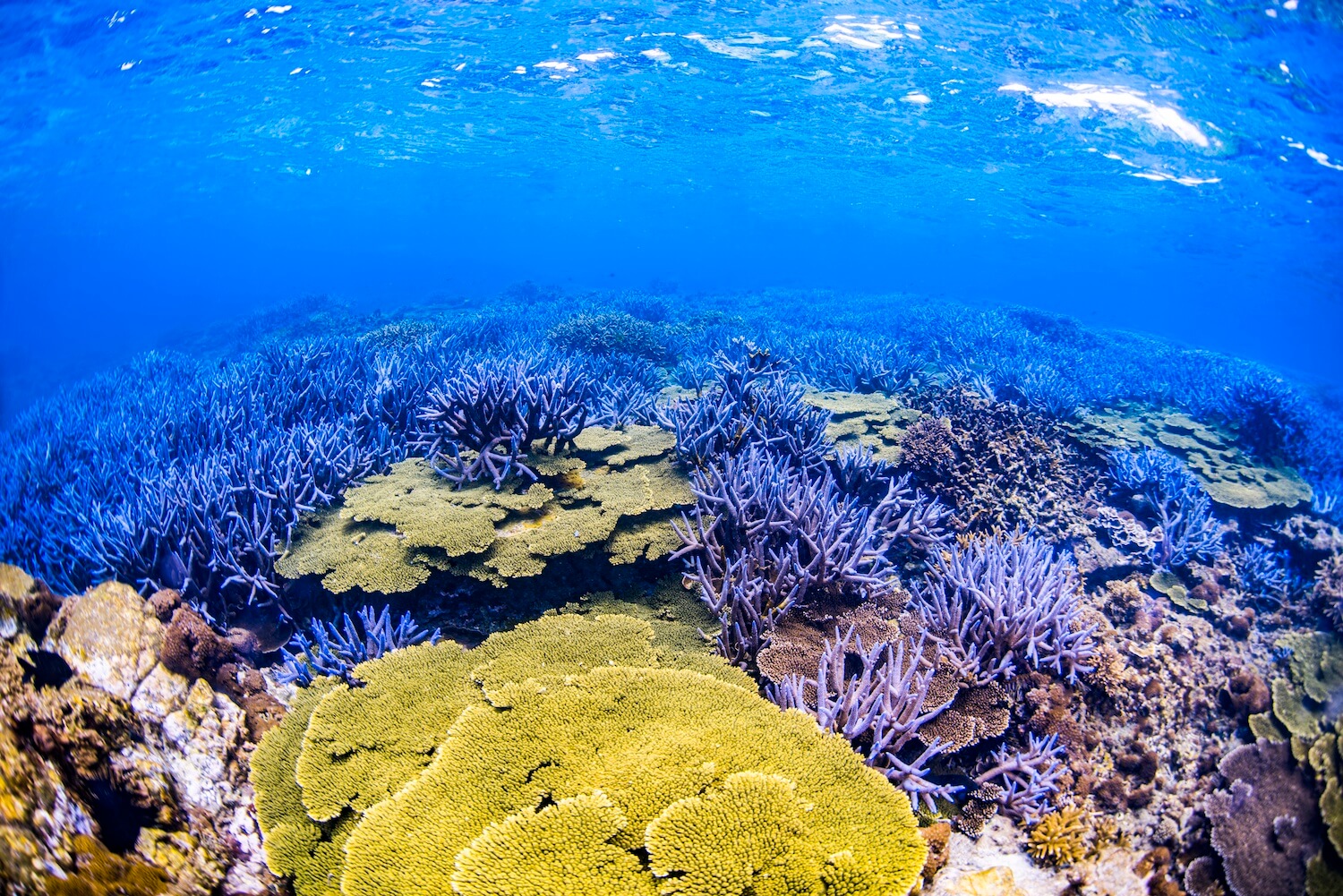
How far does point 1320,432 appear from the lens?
12.8 metres

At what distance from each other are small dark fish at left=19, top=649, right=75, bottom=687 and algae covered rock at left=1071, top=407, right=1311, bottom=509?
10888 millimetres

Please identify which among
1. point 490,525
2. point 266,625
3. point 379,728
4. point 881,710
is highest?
point 379,728

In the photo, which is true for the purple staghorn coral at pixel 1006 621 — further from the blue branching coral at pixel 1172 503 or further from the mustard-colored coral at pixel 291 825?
the mustard-colored coral at pixel 291 825

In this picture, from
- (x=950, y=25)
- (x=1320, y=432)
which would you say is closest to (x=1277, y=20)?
(x=950, y=25)

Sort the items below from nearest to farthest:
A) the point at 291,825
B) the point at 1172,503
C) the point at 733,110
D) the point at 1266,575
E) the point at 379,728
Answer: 1. the point at 291,825
2. the point at 379,728
3. the point at 1266,575
4. the point at 1172,503
5. the point at 733,110

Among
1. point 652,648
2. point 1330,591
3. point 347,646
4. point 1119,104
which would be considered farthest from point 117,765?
point 1119,104

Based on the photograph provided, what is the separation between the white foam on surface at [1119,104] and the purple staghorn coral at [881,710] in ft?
82.4

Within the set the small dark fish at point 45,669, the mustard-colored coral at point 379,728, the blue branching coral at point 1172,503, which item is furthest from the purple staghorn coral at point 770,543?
the small dark fish at point 45,669

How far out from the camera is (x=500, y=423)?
5.44 metres

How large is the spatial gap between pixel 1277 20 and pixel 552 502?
2077 cm

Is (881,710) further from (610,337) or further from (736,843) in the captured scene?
(610,337)

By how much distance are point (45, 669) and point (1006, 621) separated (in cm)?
570

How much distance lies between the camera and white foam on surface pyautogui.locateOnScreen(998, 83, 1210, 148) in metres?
20.0

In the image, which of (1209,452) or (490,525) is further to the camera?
(1209,452)
